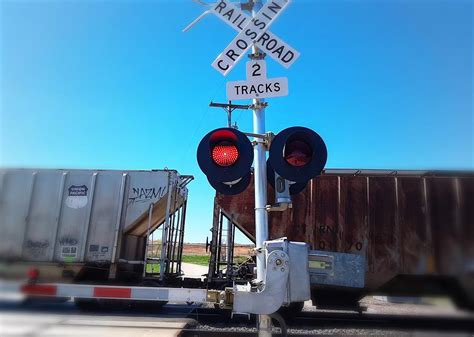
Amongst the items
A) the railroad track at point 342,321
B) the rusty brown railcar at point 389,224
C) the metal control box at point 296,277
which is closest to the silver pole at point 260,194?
the metal control box at point 296,277

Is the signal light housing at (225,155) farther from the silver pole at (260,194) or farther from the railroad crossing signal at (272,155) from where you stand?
the silver pole at (260,194)

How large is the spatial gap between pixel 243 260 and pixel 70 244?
4144mm

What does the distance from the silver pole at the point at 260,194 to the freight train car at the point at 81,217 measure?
6214mm

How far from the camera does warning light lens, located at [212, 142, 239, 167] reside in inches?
106

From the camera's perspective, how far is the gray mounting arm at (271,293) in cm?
250

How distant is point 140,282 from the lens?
8.75 metres

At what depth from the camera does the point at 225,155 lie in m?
2.71

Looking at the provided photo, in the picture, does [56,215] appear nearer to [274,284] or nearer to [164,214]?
[164,214]

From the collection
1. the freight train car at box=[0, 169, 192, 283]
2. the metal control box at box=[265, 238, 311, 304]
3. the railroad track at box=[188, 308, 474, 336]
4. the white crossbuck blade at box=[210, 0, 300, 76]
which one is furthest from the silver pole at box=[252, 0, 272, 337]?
the freight train car at box=[0, 169, 192, 283]

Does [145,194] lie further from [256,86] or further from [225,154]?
[225,154]

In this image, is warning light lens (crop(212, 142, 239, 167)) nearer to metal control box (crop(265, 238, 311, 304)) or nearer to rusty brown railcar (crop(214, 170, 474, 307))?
metal control box (crop(265, 238, 311, 304))

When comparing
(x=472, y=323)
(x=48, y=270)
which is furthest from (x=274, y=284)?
(x=48, y=270)

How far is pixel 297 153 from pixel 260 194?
1.41ft

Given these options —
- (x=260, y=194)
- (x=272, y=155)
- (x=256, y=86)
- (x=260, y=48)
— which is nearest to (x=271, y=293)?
(x=260, y=194)
